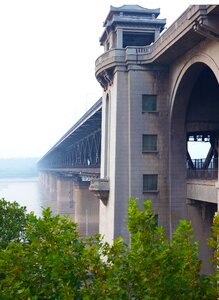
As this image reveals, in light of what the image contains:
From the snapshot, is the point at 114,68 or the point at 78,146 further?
the point at 78,146

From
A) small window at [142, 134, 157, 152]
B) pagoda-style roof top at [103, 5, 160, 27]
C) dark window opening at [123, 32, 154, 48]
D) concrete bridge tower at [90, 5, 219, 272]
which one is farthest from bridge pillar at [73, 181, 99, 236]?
pagoda-style roof top at [103, 5, 160, 27]

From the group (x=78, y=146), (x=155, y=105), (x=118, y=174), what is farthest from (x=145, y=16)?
(x=78, y=146)

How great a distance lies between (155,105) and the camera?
30.6m

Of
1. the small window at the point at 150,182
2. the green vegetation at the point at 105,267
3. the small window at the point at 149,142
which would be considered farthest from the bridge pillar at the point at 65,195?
the green vegetation at the point at 105,267

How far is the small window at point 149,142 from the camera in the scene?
1190 inches

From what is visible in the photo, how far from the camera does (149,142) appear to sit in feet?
99.5

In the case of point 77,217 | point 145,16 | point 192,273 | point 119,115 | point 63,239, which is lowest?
point 77,217

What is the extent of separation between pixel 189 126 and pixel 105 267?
21.2 m

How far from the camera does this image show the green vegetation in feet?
33.7

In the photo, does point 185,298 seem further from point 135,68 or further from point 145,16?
point 145,16

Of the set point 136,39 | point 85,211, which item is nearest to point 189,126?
point 136,39

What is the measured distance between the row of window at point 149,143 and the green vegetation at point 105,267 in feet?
61.3

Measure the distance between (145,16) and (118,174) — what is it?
1299cm

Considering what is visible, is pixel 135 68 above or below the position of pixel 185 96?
above
